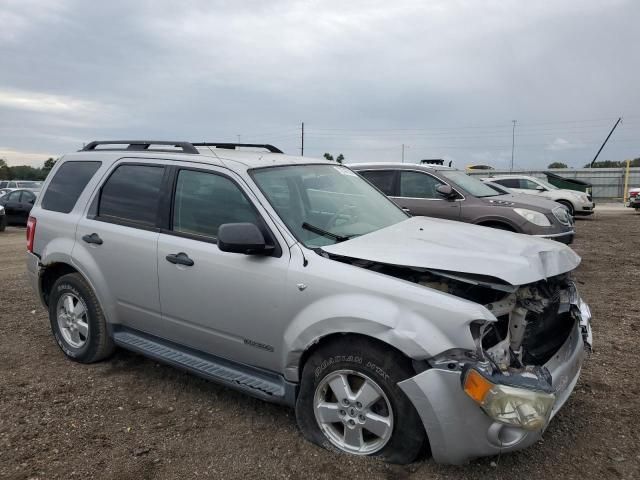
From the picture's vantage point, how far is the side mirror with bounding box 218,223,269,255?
304 centimetres

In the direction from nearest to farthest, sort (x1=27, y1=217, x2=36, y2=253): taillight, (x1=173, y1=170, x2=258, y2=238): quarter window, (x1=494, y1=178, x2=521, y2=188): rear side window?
(x1=173, y1=170, x2=258, y2=238): quarter window → (x1=27, y1=217, x2=36, y2=253): taillight → (x1=494, y1=178, x2=521, y2=188): rear side window

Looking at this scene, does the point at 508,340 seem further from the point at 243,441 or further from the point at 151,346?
the point at 151,346

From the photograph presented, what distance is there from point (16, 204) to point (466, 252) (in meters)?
18.6

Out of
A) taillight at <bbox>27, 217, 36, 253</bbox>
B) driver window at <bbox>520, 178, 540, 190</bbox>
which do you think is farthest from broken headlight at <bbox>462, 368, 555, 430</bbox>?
driver window at <bbox>520, 178, 540, 190</bbox>

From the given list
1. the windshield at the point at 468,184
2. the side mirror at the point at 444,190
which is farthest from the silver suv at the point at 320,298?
the windshield at the point at 468,184

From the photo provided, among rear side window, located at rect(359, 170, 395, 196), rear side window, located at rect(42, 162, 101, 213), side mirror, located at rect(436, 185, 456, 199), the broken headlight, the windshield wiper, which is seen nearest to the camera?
the broken headlight

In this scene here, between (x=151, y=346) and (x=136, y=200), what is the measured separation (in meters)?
1.12

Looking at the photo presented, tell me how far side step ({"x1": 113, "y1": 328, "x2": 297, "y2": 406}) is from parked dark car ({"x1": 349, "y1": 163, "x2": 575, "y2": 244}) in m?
5.50

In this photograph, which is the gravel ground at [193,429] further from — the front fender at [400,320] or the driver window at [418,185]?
the driver window at [418,185]

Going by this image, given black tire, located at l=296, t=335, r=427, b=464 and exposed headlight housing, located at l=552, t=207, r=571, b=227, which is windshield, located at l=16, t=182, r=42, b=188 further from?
black tire, located at l=296, t=335, r=427, b=464

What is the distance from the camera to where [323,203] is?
3.76 metres

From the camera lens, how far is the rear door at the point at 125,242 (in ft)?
12.5

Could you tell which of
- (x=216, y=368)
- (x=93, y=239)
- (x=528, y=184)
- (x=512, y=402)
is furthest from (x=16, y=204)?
(x=512, y=402)

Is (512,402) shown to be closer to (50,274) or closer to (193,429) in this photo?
(193,429)
